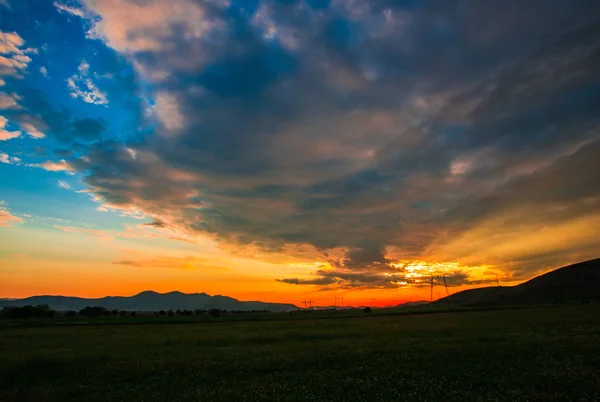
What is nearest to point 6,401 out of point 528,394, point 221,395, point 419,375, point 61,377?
point 61,377

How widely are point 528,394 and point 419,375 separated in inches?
281

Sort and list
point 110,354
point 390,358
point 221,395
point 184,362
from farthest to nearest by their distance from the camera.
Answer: point 110,354 < point 184,362 < point 390,358 < point 221,395

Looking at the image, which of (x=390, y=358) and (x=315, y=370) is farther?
(x=390, y=358)

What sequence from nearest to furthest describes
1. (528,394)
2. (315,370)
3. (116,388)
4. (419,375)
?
(528,394) < (419,375) < (116,388) < (315,370)

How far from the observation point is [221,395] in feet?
75.7

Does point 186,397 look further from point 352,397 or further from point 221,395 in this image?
point 352,397

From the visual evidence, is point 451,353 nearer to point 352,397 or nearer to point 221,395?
point 352,397

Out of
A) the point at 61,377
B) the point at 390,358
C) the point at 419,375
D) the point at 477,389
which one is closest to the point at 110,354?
the point at 61,377

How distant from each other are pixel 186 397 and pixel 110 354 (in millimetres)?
26746

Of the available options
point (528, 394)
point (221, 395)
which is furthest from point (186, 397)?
point (528, 394)

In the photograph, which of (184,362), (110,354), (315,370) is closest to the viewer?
(315,370)

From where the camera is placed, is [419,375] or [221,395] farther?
[419,375]

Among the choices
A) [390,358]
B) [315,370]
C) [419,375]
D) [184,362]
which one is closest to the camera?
[419,375]

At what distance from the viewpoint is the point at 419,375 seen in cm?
2547
